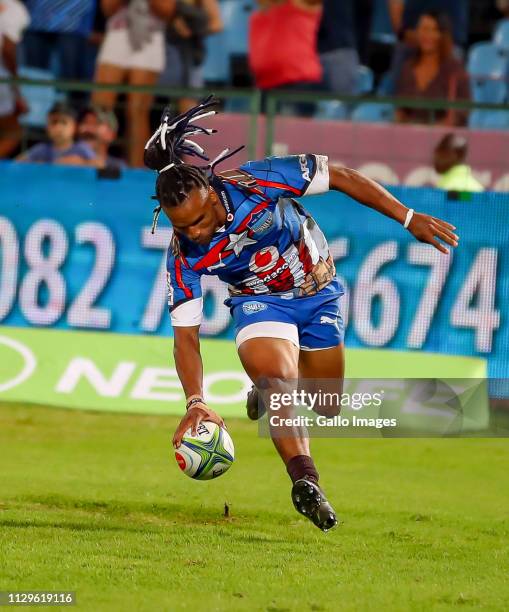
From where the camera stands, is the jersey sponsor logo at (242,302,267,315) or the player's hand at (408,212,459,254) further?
the jersey sponsor logo at (242,302,267,315)

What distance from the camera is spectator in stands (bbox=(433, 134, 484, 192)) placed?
466 inches

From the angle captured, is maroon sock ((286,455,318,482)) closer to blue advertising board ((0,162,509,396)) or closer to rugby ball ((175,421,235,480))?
rugby ball ((175,421,235,480))

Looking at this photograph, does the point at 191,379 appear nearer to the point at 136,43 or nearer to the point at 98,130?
the point at 98,130

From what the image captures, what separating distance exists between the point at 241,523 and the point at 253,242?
1.74m

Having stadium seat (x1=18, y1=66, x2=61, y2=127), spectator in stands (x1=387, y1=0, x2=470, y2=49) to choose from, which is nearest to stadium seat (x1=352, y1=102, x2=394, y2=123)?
spectator in stands (x1=387, y1=0, x2=470, y2=49)

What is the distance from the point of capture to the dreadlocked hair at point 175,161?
21.8ft

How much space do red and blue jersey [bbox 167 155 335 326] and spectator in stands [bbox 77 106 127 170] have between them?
545cm

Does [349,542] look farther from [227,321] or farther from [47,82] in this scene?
[47,82]

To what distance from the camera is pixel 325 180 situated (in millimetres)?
7273

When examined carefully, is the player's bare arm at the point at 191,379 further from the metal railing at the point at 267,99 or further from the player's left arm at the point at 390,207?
the metal railing at the point at 267,99

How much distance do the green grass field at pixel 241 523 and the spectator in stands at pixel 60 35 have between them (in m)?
5.78

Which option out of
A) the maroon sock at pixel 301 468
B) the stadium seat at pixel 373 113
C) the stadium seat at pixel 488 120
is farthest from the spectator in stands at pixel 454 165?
the maroon sock at pixel 301 468

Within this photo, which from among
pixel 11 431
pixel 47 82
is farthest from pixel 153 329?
pixel 47 82

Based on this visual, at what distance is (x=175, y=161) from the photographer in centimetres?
695
